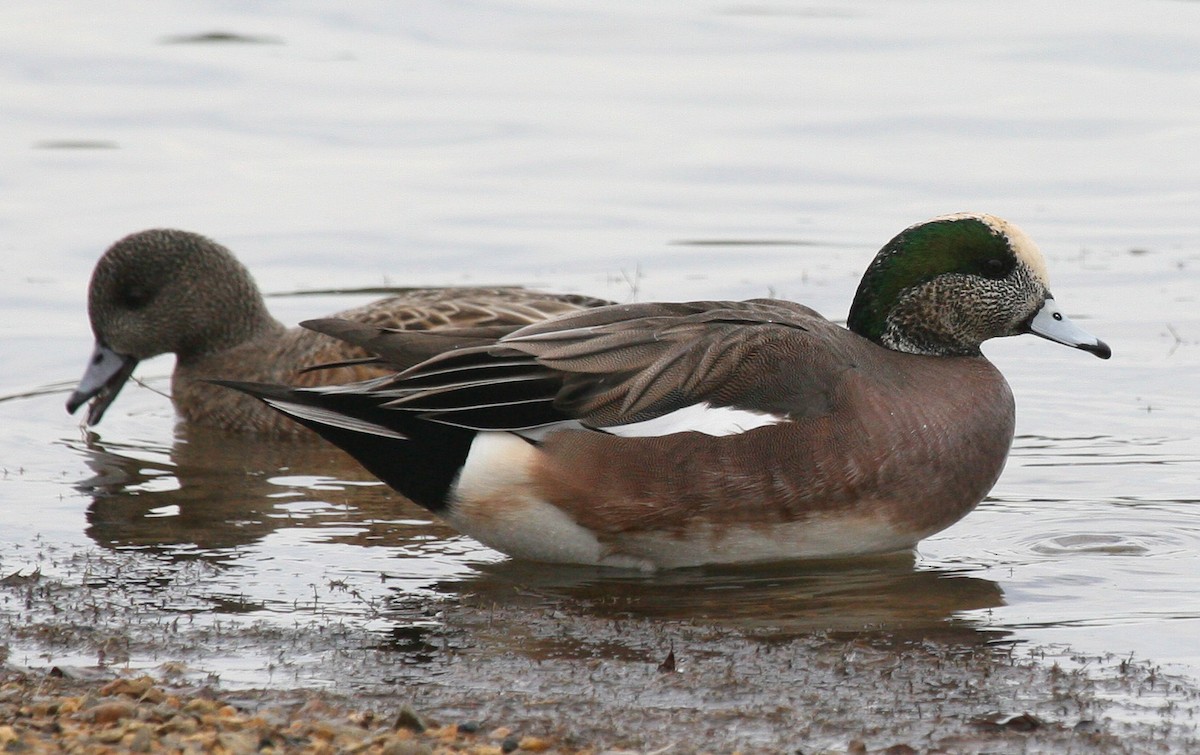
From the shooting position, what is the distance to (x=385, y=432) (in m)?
5.22

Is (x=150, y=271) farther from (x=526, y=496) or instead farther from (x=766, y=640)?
(x=766, y=640)

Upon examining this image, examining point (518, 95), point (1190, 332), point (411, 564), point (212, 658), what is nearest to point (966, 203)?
point (1190, 332)

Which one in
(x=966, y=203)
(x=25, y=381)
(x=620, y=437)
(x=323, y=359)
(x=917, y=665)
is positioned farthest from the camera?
(x=966, y=203)

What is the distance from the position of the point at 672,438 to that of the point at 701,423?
0.29ft

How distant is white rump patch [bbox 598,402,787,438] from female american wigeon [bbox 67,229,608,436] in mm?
2050

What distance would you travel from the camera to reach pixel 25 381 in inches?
312

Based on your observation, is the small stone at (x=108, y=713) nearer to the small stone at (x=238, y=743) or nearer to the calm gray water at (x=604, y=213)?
the small stone at (x=238, y=743)

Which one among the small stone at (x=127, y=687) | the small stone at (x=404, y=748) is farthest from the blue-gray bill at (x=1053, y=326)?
the small stone at (x=127, y=687)

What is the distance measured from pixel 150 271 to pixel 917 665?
4.13 meters

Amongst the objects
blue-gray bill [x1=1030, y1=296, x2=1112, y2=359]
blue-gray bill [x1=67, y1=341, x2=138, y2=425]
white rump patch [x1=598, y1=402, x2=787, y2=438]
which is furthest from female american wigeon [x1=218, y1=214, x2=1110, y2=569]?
blue-gray bill [x1=67, y1=341, x2=138, y2=425]

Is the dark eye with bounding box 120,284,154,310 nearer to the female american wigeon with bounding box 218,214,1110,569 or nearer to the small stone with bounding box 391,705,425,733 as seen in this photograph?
the female american wigeon with bounding box 218,214,1110,569

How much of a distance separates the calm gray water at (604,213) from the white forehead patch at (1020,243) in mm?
785

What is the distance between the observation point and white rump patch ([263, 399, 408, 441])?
5223 mm

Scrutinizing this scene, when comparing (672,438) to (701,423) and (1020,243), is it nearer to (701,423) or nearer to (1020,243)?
(701,423)
